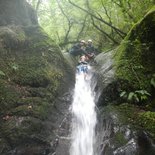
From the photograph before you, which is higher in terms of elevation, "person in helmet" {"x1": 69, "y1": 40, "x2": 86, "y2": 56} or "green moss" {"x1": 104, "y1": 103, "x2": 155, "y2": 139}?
"person in helmet" {"x1": 69, "y1": 40, "x2": 86, "y2": 56}

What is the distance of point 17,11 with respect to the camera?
13.8m

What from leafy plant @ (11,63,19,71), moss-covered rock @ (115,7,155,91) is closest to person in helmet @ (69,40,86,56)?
moss-covered rock @ (115,7,155,91)

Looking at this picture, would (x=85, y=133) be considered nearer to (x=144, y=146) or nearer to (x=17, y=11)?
(x=144, y=146)

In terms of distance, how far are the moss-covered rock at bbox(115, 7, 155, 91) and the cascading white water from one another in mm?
1589

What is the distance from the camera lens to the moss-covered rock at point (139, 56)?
9109 mm

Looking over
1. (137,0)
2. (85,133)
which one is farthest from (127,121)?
(137,0)

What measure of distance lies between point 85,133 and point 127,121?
167 centimetres

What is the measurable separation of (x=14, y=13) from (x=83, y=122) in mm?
7270

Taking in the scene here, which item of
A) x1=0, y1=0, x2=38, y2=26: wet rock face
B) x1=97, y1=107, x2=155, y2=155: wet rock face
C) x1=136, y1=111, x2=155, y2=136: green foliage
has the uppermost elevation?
x1=0, y1=0, x2=38, y2=26: wet rock face

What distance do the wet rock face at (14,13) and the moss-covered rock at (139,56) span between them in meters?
5.76

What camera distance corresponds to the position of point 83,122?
899 centimetres

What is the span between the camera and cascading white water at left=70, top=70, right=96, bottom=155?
812 centimetres

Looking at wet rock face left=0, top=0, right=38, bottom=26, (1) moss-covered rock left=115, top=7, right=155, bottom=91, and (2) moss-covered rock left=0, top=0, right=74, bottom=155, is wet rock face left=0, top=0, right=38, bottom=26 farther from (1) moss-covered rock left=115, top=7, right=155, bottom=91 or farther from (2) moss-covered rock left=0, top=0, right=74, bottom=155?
(1) moss-covered rock left=115, top=7, right=155, bottom=91

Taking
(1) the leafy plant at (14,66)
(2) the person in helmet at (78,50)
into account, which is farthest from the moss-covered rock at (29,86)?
(2) the person in helmet at (78,50)
